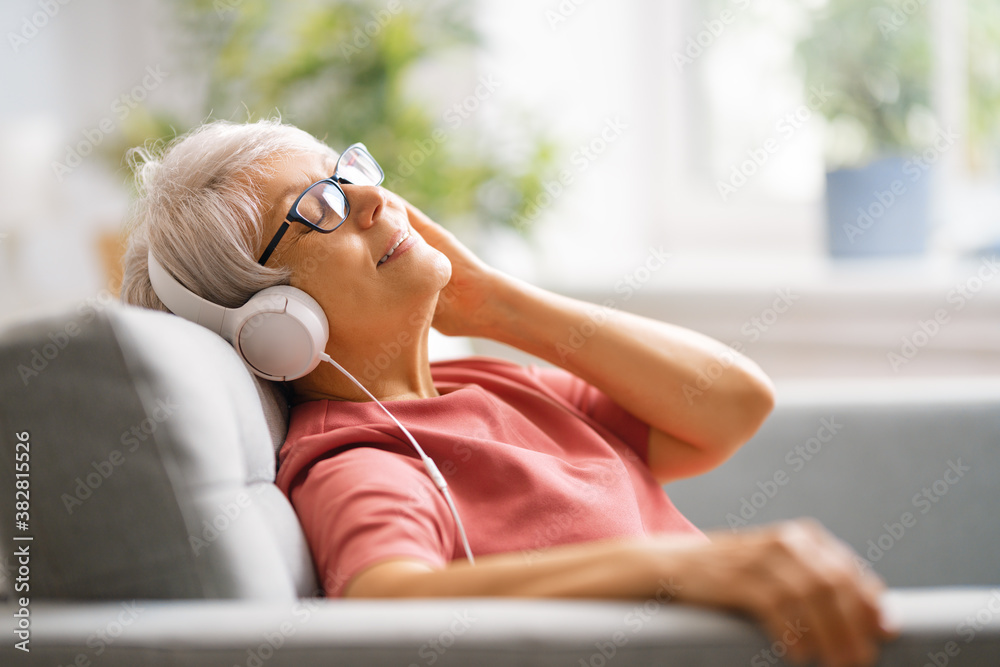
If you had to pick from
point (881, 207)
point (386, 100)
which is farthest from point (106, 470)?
point (881, 207)

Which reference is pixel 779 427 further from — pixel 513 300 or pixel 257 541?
pixel 257 541

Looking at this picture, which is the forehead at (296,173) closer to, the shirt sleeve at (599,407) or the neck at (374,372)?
the neck at (374,372)

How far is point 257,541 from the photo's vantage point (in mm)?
856

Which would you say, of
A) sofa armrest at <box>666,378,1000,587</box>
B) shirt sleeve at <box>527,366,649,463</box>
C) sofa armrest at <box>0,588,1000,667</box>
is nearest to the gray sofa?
sofa armrest at <box>0,588,1000,667</box>

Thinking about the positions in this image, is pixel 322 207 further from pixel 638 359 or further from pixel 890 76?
pixel 890 76

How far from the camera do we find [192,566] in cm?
81

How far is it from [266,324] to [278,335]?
0.02 meters

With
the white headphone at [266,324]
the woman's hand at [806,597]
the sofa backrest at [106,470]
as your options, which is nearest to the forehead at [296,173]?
the white headphone at [266,324]

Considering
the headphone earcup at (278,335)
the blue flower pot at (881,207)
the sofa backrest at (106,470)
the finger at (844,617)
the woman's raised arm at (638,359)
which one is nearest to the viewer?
the finger at (844,617)

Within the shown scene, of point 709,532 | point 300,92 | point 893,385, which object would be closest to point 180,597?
point 709,532

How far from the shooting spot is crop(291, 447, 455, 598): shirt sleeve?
83 centimetres

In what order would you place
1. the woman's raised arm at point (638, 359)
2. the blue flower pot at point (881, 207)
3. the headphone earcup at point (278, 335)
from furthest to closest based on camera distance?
the blue flower pot at point (881, 207), the woman's raised arm at point (638, 359), the headphone earcup at point (278, 335)

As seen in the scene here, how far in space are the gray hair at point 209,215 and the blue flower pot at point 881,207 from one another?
1.81 metres

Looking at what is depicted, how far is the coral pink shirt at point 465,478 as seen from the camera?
2.89ft
